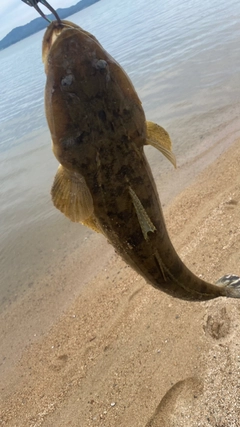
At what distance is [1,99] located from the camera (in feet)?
86.1

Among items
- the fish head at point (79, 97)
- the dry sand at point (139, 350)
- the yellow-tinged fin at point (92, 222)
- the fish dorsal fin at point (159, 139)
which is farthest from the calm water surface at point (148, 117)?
the fish head at point (79, 97)

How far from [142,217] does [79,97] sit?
89 centimetres

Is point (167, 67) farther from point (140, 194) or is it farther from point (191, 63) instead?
point (140, 194)

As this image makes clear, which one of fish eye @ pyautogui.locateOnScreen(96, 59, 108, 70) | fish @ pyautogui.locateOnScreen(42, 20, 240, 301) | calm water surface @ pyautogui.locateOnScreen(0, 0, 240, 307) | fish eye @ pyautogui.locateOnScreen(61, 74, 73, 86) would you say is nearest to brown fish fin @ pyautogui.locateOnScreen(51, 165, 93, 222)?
fish @ pyautogui.locateOnScreen(42, 20, 240, 301)

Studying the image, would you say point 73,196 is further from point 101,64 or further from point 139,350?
point 139,350

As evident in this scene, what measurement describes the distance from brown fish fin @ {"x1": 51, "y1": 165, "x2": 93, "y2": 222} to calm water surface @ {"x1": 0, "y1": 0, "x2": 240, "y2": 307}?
500 cm

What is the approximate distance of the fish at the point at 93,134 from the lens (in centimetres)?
240

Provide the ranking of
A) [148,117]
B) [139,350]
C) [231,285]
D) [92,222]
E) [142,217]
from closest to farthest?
1. [142,217]
2. [92,222]
3. [231,285]
4. [139,350]
5. [148,117]

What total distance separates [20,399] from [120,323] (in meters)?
1.63

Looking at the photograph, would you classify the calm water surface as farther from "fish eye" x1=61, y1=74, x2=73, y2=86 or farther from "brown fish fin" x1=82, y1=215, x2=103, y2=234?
"fish eye" x1=61, y1=74, x2=73, y2=86

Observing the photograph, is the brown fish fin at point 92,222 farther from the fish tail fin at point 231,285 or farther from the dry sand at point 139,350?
the dry sand at point 139,350

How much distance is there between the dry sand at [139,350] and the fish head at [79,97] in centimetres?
268

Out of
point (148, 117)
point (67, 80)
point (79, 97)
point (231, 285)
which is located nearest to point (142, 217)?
point (79, 97)

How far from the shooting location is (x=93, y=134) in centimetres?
242
